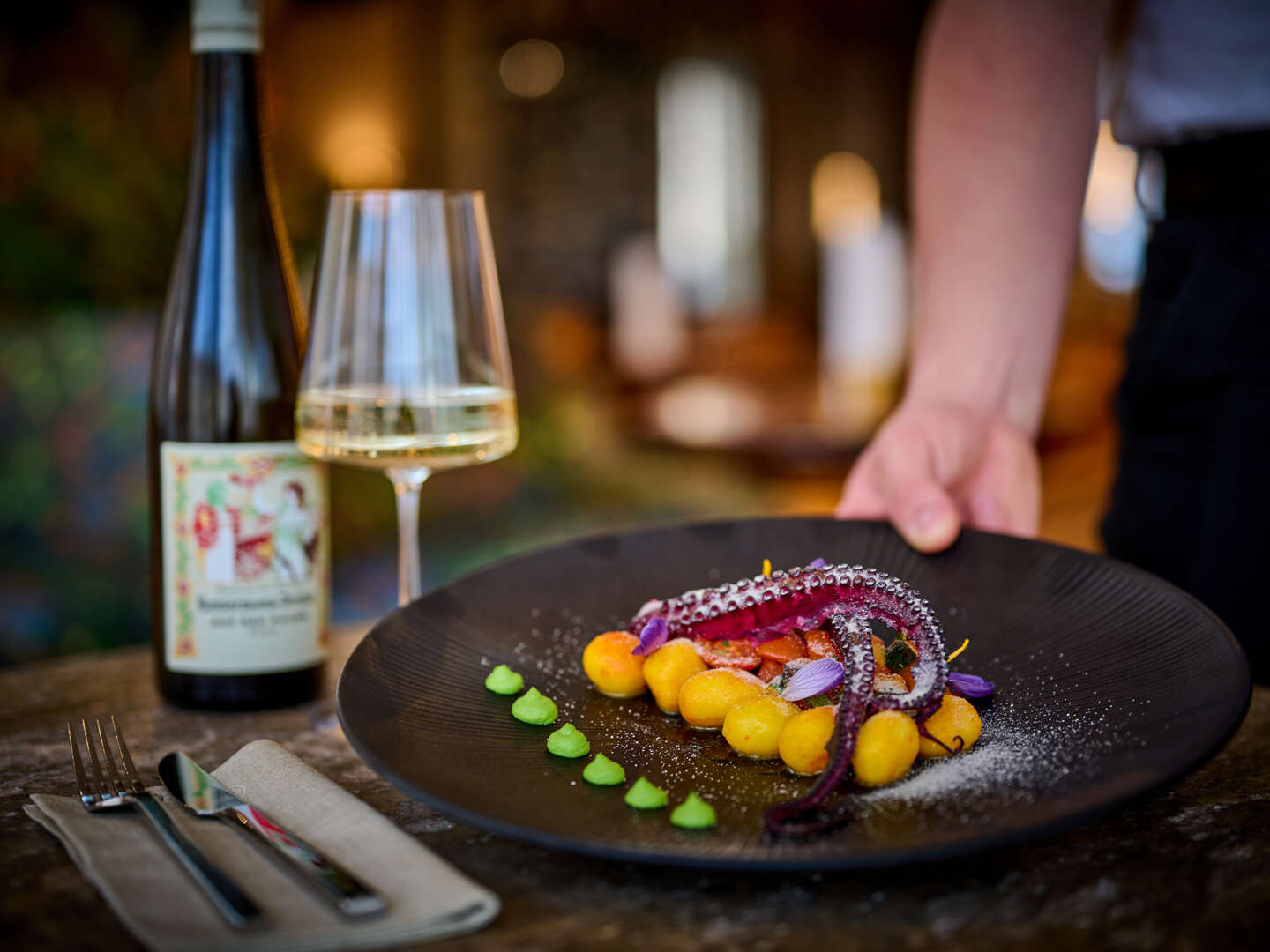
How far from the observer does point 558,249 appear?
23.8 ft

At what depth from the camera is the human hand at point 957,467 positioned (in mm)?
1240

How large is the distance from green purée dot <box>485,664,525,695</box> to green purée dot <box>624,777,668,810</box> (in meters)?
0.22

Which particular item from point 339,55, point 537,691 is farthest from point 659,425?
point 537,691

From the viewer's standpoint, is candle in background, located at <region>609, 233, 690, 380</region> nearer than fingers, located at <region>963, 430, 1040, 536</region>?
No

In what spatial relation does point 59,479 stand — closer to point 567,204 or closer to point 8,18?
point 8,18

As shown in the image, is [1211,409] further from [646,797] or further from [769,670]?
[646,797]

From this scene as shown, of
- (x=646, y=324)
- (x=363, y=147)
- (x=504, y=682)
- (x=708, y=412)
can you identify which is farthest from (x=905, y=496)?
(x=363, y=147)

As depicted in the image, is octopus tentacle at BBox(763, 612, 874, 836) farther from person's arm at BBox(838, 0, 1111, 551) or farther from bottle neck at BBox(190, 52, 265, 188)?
bottle neck at BBox(190, 52, 265, 188)

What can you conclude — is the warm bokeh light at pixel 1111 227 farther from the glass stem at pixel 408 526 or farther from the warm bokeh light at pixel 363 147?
the glass stem at pixel 408 526

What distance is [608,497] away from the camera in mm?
4594

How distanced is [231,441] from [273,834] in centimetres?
53

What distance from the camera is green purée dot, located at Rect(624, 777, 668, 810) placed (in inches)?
27.7

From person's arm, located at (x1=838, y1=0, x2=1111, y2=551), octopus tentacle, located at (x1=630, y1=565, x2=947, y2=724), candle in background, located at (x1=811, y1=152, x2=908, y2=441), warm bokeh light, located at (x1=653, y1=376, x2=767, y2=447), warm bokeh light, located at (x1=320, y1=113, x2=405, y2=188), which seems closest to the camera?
octopus tentacle, located at (x1=630, y1=565, x2=947, y2=724)

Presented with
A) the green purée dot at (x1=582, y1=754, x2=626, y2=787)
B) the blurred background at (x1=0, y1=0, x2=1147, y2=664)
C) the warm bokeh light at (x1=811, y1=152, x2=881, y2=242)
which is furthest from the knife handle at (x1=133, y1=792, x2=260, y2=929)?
the warm bokeh light at (x1=811, y1=152, x2=881, y2=242)
